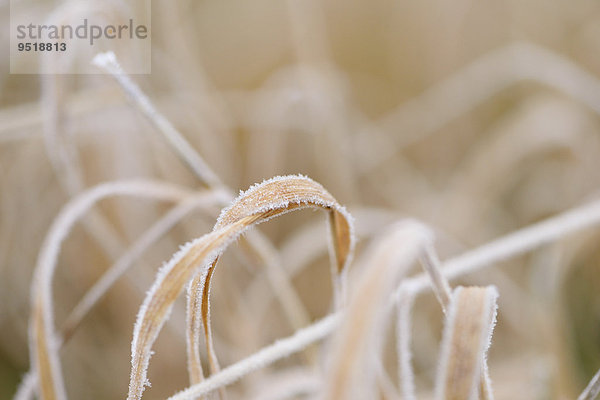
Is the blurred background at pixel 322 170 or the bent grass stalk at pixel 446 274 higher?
the blurred background at pixel 322 170

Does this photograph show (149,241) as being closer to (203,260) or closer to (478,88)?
(203,260)

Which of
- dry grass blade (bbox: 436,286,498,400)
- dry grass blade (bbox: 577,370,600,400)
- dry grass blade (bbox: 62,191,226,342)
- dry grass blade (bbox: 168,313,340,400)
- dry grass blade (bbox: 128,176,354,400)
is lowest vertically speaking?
dry grass blade (bbox: 577,370,600,400)

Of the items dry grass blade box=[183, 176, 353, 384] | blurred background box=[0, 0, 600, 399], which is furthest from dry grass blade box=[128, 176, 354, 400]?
blurred background box=[0, 0, 600, 399]

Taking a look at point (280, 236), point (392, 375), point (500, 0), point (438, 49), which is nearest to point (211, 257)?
point (392, 375)

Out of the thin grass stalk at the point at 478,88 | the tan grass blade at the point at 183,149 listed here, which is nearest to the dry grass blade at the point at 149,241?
the tan grass blade at the point at 183,149

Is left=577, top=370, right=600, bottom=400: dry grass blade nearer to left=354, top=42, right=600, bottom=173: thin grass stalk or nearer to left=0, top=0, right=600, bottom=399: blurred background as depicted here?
left=0, top=0, right=600, bottom=399: blurred background

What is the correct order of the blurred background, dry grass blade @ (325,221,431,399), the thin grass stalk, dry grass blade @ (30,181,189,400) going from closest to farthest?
dry grass blade @ (325,221,431,399)
dry grass blade @ (30,181,189,400)
the blurred background
the thin grass stalk

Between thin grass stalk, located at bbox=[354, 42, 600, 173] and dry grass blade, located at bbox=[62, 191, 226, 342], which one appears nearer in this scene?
dry grass blade, located at bbox=[62, 191, 226, 342]

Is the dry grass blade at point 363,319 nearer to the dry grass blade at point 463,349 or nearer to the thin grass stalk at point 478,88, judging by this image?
the dry grass blade at point 463,349
